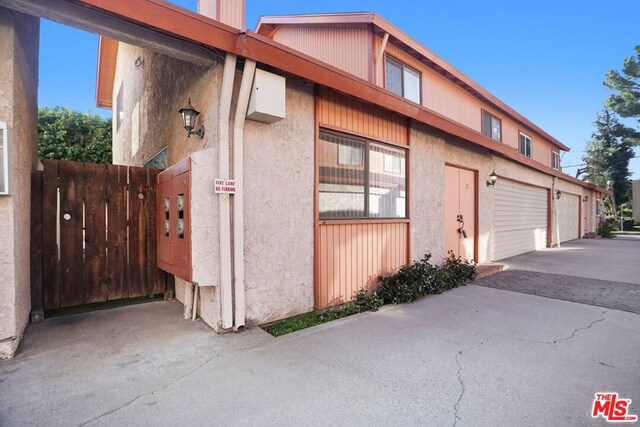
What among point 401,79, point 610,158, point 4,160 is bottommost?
point 4,160

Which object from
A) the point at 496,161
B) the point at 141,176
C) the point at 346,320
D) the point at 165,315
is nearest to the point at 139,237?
the point at 141,176

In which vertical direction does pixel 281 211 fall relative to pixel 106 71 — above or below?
below

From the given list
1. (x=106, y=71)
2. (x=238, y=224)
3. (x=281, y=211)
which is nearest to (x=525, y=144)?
(x=281, y=211)

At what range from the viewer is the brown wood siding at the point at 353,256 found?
14.7 feet

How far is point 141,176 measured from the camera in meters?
4.59

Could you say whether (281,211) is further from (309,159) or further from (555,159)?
(555,159)

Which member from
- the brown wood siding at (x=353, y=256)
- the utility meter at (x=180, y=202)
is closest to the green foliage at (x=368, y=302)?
the brown wood siding at (x=353, y=256)

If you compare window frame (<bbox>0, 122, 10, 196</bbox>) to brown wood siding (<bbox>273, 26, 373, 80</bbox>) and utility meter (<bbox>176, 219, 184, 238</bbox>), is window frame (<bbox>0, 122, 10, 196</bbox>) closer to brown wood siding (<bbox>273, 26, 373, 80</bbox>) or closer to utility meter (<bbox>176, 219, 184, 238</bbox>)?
utility meter (<bbox>176, 219, 184, 238</bbox>)

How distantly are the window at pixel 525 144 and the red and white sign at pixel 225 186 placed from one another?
43.2ft

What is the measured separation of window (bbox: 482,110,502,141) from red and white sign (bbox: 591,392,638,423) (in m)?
9.74

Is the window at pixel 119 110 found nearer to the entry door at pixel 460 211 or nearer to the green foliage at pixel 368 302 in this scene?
the green foliage at pixel 368 302

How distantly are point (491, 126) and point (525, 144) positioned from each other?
3.43 metres

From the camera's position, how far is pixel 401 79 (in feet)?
25.5

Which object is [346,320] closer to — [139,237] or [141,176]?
[139,237]
